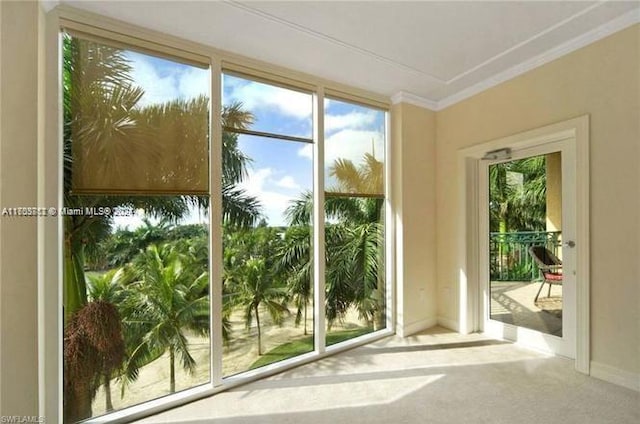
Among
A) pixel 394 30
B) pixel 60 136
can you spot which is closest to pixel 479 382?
pixel 394 30

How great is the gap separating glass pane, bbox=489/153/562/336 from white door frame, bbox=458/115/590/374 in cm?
17

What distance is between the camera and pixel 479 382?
93.7 inches

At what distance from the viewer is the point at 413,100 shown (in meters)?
3.51

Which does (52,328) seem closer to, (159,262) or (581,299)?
(159,262)

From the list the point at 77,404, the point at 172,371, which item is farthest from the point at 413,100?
the point at 77,404

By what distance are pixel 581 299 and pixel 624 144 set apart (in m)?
1.27

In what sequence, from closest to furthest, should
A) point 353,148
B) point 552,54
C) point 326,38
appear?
1. point 326,38
2. point 552,54
3. point 353,148

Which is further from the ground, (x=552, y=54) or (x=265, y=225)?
(x=552, y=54)

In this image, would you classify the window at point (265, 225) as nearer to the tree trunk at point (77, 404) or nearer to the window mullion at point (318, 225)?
the window mullion at point (318, 225)

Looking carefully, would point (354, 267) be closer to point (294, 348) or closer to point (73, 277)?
point (294, 348)

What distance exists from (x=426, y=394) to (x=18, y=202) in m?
2.90

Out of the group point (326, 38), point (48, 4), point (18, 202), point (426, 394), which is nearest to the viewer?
point (18, 202)

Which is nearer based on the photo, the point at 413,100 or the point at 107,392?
the point at 107,392

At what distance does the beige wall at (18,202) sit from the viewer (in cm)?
156
